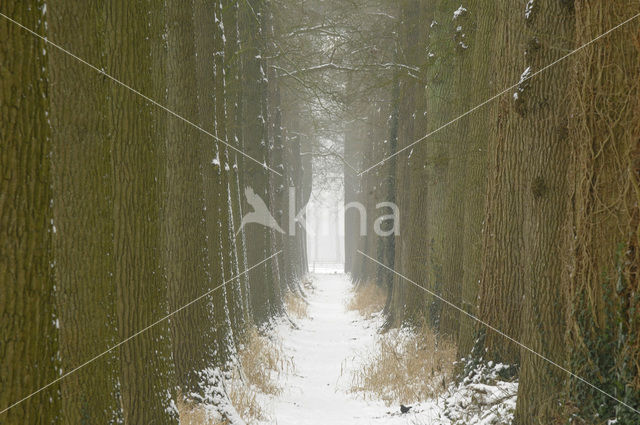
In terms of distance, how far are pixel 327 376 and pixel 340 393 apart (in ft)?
4.90

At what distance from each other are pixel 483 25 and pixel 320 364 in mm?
7235

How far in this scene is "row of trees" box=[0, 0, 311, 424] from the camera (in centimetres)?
301

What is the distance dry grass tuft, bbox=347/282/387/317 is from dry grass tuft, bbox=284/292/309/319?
173 cm

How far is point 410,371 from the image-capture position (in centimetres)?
948

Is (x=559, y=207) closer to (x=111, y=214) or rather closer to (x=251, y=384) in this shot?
(x=111, y=214)

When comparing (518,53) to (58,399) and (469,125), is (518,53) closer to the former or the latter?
(469,125)

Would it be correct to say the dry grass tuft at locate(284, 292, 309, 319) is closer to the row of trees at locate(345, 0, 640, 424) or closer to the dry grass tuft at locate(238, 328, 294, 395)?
the dry grass tuft at locate(238, 328, 294, 395)

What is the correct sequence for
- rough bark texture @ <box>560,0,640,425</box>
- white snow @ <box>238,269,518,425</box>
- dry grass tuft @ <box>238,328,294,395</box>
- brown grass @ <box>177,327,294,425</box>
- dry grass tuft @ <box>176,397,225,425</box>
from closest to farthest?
rough bark texture @ <box>560,0,640,425</box> → white snow @ <box>238,269,518,425</box> → dry grass tuft @ <box>176,397,225,425</box> → brown grass @ <box>177,327,294,425</box> → dry grass tuft @ <box>238,328,294,395</box>

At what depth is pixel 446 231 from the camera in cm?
1098

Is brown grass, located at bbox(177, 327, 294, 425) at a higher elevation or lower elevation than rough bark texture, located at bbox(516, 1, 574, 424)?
lower

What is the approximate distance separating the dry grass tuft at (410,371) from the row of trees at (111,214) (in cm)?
225

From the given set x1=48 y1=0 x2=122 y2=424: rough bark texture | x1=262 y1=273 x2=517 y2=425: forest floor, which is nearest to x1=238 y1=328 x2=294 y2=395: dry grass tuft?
x1=262 y1=273 x2=517 y2=425: forest floor

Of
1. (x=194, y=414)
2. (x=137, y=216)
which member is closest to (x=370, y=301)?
(x=194, y=414)

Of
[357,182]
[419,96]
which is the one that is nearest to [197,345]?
[419,96]
